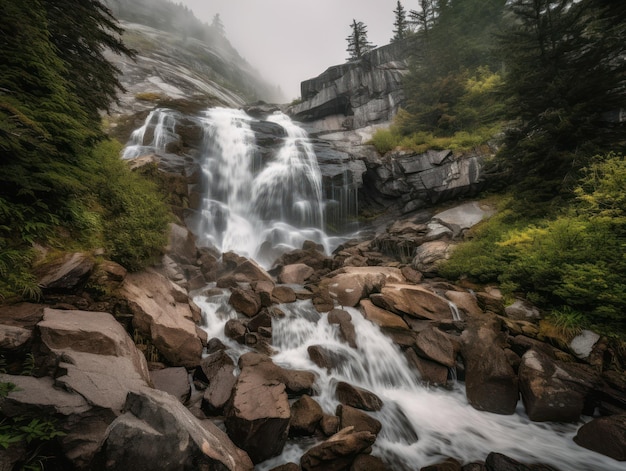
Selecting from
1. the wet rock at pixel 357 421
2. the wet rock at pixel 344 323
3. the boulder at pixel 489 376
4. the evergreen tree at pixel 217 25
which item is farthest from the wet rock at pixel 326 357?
the evergreen tree at pixel 217 25

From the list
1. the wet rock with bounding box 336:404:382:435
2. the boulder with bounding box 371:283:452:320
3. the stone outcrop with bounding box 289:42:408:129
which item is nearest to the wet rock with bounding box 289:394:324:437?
the wet rock with bounding box 336:404:382:435

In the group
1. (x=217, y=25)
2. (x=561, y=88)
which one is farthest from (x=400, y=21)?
(x=217, y=25)

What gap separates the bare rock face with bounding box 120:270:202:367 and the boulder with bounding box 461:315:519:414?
19.3ft

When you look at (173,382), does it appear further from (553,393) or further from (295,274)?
(553,393)

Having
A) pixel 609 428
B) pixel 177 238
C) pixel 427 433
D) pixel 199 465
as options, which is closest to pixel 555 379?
pixel 609 428

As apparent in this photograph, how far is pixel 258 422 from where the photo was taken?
3760 mm

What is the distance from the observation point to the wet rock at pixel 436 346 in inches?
245

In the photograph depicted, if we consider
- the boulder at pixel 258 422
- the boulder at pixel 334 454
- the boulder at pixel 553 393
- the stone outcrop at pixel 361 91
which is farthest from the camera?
the stone outcrop at pixel 361 91

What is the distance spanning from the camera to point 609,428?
426cm

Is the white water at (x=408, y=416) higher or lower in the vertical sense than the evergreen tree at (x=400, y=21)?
lower

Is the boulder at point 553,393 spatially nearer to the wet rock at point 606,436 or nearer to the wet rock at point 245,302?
the wet rock at point 606,436

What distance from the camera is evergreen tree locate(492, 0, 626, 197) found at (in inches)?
337

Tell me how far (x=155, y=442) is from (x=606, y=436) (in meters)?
6.65

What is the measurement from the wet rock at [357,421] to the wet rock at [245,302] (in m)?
3.78
